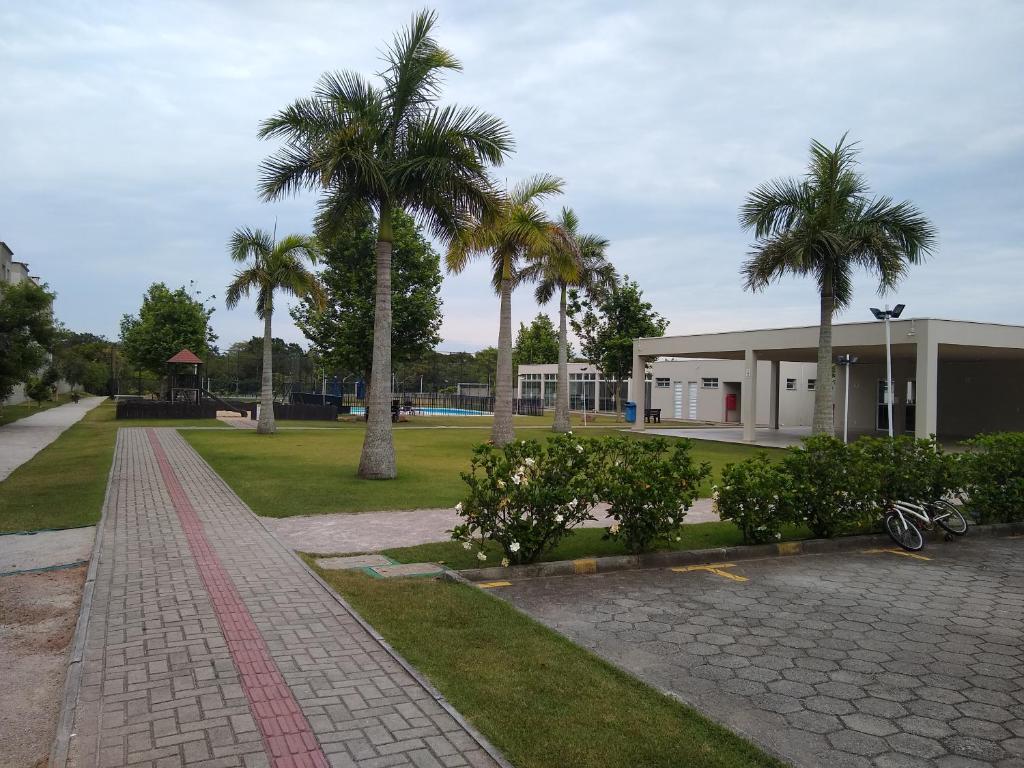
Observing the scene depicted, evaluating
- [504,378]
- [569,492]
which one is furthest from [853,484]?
[504,378]

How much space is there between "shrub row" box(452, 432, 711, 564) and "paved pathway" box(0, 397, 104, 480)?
10.9 m

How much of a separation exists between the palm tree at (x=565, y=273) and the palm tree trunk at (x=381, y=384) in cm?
873

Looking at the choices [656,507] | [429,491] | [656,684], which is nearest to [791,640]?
[656,684]

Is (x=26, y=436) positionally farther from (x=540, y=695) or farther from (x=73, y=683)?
(x=540, y=695)

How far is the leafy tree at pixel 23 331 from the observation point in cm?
2467

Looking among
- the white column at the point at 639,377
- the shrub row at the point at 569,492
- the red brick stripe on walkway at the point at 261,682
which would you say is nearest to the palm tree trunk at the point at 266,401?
the white column at the point at 639,377

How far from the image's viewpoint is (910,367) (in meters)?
31.3

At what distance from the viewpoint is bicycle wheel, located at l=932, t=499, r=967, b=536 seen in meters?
9.57

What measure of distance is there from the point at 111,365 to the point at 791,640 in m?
79.4

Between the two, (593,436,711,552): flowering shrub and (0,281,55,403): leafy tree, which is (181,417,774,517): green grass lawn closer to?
(593,436,711,552): flowering shrub

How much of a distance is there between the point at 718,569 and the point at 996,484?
5.58 meters

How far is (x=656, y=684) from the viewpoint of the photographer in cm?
447

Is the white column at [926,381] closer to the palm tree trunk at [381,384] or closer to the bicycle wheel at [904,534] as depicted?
the bicycle wheel at [904,534]

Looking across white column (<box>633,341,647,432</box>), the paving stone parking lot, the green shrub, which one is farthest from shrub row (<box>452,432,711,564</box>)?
white column (<box>633,341,647,432</box>)
